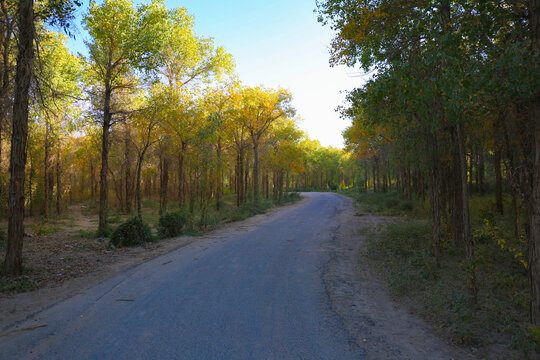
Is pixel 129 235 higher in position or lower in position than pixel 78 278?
higher

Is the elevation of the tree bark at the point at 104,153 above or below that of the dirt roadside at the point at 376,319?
above

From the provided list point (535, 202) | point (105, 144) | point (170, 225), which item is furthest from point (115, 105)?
point (535, 202)

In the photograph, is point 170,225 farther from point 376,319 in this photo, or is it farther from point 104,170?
point 376,319

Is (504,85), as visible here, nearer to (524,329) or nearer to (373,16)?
(524,329)

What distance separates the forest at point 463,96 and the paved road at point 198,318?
254 cm

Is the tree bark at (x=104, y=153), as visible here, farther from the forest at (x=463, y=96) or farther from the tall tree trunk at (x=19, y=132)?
the forest at (x=463, y=96)

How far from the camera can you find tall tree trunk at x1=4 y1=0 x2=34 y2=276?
25.3ft

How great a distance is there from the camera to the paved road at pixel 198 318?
3.88m

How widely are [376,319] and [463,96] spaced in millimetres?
3330

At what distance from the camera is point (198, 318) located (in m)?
4.83

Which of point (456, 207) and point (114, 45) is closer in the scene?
point (456, 207)

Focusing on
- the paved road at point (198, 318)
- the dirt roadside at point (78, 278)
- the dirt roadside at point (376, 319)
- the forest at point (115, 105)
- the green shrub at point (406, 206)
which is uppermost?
the forest at point (115, 105)

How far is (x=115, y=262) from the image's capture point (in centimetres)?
931

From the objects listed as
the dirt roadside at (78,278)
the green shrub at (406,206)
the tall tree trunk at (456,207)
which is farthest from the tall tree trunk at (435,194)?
the green shrub at (406,206)
